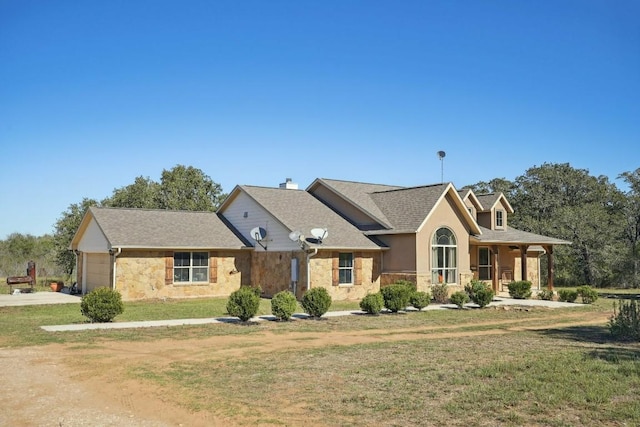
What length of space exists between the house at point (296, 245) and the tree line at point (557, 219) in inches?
407

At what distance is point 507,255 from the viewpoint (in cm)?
3278

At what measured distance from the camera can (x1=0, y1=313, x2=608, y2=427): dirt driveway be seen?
7500 mm

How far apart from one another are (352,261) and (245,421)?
762 inches

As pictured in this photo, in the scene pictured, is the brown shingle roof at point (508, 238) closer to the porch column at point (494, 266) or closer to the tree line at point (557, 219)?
the porch column at point (494, 266)

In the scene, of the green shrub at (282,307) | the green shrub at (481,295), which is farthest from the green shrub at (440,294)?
the green shrub at (282,307)

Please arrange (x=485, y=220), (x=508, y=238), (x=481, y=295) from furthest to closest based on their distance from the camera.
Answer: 1. (x=485, y=220)
2. (x=508, y=238)
3. (x=481, y=295)

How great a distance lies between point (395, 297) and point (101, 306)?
1035 cm

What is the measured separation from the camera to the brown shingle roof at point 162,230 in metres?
25.0

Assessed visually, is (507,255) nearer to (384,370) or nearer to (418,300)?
(418,300)

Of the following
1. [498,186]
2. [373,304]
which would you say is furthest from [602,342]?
[498,186]

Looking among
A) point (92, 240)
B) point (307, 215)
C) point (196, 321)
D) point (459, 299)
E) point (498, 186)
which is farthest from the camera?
point (498, 186)

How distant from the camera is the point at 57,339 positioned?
552 inches

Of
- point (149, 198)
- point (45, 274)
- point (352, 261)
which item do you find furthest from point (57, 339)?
point (45, 274)

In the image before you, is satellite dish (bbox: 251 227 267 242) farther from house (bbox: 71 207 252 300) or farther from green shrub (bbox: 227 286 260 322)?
green shrub (bbox: 227 286 260 322)
